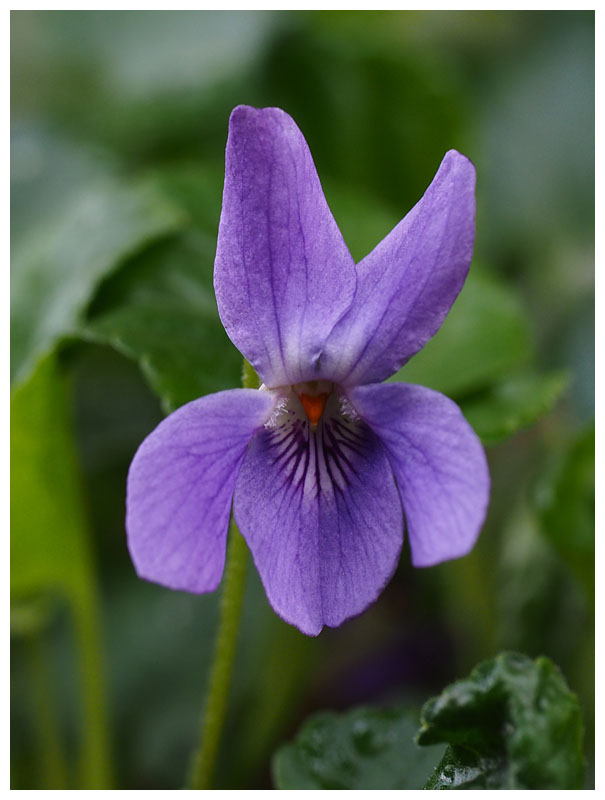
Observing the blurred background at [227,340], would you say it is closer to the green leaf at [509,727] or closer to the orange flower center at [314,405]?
the orange flower center at [314,405]

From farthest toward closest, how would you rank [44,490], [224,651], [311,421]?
[44,490] < [224,651] < [311,421]

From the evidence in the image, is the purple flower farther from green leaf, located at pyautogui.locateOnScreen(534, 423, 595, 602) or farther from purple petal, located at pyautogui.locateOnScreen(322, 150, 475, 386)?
green leaf, located at pyautogui.locateOnScreen(534, 423, 595, 602)

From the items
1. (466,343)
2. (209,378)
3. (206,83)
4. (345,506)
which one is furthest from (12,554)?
(206,83)

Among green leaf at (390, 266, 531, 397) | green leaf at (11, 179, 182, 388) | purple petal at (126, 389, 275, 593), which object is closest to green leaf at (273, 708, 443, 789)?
purple petal at (126, 389, 275, 593)

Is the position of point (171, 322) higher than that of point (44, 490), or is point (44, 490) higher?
point (171, 322)

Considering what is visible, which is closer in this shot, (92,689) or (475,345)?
(92,689)

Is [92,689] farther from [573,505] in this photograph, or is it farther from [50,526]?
[573,505]

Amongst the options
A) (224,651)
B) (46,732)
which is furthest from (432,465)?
(46,732)
